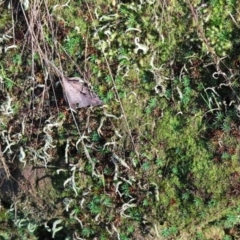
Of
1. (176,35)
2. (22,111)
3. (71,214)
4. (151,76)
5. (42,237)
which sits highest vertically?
(176,35)

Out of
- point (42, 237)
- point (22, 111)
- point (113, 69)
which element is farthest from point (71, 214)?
point (113, 69)

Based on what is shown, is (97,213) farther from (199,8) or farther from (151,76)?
(199,8)

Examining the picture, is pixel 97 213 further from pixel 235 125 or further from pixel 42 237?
pixel 235 125

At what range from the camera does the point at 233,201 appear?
10.9 feet

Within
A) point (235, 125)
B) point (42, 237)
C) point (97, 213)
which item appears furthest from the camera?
point (42, 237)

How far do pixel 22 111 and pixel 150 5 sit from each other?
1087 millimetres

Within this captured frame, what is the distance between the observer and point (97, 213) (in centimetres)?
350

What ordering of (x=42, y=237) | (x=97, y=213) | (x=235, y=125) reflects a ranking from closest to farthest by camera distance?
1. (x=235, y=125)
2. (x=97, y=213)
3. (x=42, y=237)

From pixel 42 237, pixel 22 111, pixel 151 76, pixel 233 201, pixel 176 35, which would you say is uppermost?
pixel 176 35

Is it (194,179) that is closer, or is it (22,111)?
(194,179)

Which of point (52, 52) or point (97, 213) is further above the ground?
point (52, 52)

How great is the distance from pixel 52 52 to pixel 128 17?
534 mm

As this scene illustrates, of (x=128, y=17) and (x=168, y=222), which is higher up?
(x=128, y=17)

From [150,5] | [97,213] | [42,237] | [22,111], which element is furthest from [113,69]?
[42,237]
